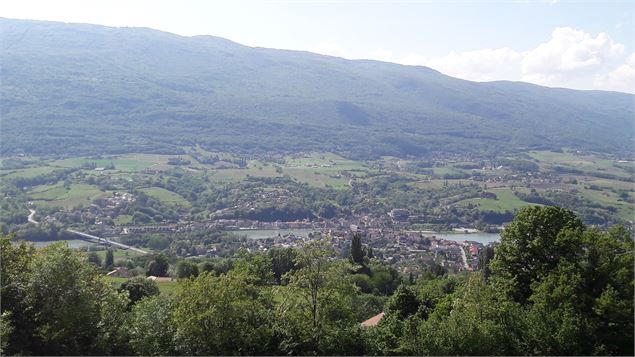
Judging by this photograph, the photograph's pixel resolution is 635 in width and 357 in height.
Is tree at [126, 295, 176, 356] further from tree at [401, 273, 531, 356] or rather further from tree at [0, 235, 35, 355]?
tree at [401, 273, 531, 356]

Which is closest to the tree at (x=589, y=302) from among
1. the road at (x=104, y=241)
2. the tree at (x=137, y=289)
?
the tree at (x=137, y=289)

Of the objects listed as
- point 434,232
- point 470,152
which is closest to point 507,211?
point 434,232

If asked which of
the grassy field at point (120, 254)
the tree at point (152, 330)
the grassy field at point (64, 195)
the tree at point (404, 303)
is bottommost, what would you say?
the grassy field at point (64, 195)

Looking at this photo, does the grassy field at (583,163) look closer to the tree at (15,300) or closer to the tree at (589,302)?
the tree at (589,302)

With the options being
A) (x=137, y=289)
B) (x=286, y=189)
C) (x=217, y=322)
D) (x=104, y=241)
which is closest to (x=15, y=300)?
(x=217, y=322)

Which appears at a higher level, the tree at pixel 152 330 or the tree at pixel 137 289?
the tree at pixel 152 330

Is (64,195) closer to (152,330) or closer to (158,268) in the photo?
(158,268)
